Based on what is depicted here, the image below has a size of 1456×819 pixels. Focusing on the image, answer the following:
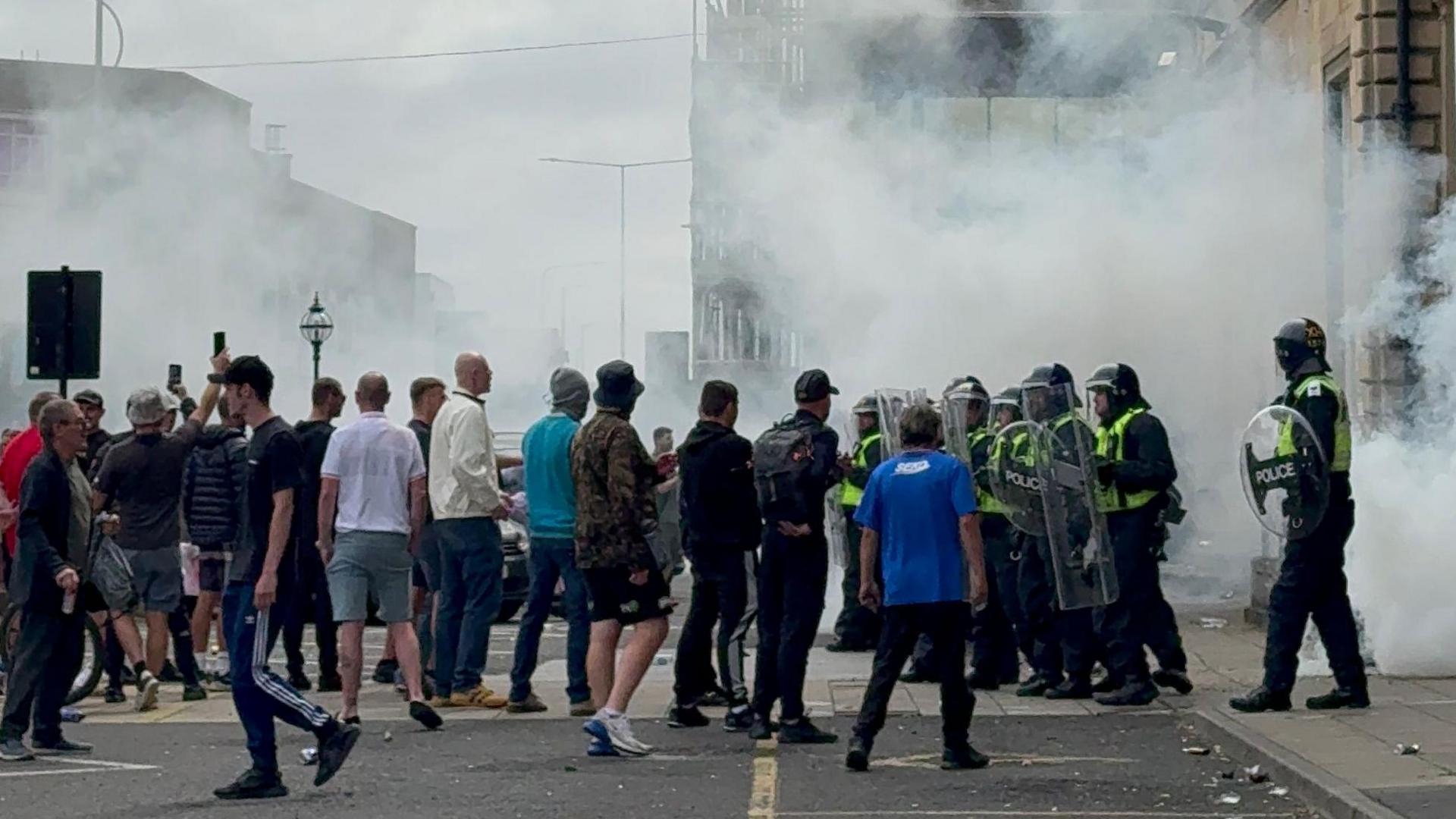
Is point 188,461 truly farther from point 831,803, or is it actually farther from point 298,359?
point 298,359

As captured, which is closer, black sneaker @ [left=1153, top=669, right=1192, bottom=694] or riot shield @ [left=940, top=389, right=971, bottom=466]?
black sneaker @ [left=1153, top=669, right=1192, bottom=694]

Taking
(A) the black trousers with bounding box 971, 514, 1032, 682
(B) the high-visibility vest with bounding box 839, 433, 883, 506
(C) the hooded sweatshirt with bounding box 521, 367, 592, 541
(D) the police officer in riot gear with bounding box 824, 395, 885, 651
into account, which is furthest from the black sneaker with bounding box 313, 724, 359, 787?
(D) the police officer in riot gear with bounding box 824, 395, 885, 651

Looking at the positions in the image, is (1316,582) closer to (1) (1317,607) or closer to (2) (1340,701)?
(1) (1317,607)

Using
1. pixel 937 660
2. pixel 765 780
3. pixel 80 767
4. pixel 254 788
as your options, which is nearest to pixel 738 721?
pixel 937 660

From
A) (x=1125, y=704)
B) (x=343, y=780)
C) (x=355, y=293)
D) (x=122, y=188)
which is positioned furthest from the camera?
(x=355, y=293)

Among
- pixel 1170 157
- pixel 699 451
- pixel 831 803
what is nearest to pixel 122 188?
pixel 1170 157

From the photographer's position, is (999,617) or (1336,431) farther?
(999,617)

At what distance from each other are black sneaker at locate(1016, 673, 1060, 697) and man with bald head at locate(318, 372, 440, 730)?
3.26 m

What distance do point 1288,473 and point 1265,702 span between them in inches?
41.9

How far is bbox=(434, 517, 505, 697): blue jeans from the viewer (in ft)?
39.5

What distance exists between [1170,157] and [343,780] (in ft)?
58.9

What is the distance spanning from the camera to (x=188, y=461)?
44.1 ft

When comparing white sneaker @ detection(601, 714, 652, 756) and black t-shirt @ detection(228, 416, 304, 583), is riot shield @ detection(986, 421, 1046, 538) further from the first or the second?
black t-shirt @ detection(228, 416, 304, 583)

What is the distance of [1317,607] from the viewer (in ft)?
36.2
